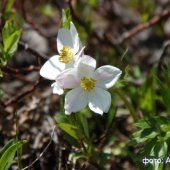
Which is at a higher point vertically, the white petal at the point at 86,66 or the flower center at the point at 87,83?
the white petal at the point at 86,66

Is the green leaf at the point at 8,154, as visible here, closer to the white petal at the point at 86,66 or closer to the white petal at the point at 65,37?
the white petal at the point at 86,66

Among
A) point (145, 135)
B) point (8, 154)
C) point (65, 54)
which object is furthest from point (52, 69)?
point (145, 135)

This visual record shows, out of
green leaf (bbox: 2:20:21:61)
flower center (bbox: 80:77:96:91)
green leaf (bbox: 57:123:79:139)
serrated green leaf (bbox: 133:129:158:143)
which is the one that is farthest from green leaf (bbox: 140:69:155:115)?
green leaf (bbox: 2:20:21:61)

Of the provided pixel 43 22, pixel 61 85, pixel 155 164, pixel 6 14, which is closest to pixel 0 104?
pixel 6 14

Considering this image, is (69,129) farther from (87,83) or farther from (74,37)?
(74,37)

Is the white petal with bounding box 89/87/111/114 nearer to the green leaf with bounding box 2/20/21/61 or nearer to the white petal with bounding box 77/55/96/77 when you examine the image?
the white petal with bounding box 77/55/96/77

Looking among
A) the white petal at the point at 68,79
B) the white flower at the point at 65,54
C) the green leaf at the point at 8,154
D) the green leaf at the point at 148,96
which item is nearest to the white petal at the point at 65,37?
the white flower at the point at 65,54
